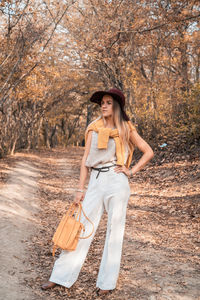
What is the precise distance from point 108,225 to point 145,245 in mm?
2281

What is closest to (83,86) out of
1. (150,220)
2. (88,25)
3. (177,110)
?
(88,25)

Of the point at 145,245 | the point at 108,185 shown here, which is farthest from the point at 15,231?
the point at 108,185

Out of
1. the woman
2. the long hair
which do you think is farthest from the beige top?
the long hair

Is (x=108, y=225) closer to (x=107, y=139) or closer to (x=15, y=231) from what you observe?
(x=107, y=139)

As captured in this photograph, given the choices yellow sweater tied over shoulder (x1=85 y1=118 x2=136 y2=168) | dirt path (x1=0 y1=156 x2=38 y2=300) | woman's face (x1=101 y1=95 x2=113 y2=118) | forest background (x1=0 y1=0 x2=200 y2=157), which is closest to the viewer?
yellow sweater tied over shoulder (x1=85 y1=118 x2=136 y2=168)

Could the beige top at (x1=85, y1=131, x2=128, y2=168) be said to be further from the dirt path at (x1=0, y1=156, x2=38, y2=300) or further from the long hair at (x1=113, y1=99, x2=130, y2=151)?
the dirt path at (x1=0, y1=156, x2=38, y2=300)

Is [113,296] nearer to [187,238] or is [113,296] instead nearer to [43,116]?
[187,238]

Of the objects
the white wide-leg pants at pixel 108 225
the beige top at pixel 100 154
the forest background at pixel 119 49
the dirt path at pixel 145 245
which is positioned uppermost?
the forest background at pixel 119 49

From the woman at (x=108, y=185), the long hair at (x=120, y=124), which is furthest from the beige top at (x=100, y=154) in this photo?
the long hair at (x=120, y=124)

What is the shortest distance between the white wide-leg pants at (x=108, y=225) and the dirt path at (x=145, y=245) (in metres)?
0.22

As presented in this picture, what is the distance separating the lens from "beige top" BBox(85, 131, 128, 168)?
357cm

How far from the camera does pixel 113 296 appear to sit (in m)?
3.68

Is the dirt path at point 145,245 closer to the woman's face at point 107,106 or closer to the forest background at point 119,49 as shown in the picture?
the woman's face at point 107,106

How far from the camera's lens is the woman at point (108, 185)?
11.6 feet
